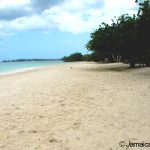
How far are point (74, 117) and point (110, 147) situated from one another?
289 cm

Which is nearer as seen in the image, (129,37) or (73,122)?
(73,122)

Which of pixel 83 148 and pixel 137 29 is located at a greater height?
pixel 137 29

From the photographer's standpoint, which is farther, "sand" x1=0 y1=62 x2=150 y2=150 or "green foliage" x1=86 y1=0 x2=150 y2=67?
"green foliage" x1=86 y1=0 x2=150 y2=67

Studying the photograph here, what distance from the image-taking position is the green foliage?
3011cm

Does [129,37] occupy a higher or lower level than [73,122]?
higher

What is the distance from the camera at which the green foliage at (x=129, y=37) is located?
30109 millimetres

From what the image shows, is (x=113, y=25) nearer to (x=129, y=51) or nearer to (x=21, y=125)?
(x=129, y=51)

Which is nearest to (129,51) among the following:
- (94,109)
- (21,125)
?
(94,109)

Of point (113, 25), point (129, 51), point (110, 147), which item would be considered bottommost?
point (110, 147)

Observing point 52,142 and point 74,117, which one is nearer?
point 52,142

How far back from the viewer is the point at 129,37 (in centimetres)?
3588

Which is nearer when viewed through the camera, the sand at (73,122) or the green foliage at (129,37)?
the sand at (73,122)

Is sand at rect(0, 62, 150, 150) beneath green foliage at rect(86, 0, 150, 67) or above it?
beneath

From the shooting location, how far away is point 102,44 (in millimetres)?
45250
